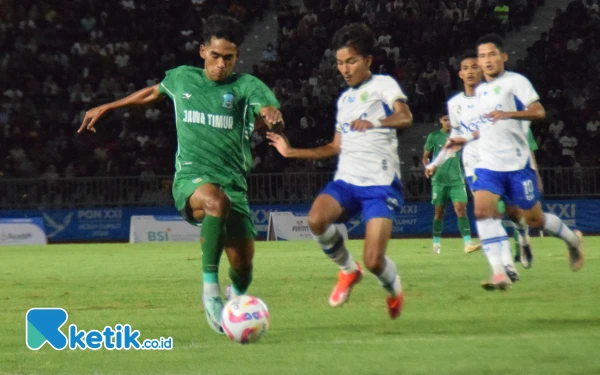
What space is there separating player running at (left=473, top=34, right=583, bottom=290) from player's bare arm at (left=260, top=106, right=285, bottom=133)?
10.6ft

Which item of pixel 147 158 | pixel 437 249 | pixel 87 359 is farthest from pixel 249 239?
pixel 147 158

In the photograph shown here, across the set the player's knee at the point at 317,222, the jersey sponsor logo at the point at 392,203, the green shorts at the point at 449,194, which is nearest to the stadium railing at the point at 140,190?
the green shorts at the point at 449,194

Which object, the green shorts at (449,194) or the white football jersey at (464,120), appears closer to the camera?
the white football jersey at (464,120)

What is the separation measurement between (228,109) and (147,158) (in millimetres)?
19485

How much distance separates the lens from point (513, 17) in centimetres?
3066

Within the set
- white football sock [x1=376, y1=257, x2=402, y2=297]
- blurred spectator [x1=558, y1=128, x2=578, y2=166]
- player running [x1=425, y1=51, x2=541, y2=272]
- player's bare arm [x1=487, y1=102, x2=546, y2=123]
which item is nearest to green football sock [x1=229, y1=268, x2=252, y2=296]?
white football sock [x1=376, y1=257, x2=402, y2=297]

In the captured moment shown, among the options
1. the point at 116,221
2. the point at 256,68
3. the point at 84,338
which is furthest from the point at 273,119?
the point at 256,68

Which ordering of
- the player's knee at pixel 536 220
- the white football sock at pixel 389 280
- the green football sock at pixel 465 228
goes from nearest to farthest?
the white football sock at pixel 389 280, the player's knee at pixel 536 220, the green football sock at pixel 465 228

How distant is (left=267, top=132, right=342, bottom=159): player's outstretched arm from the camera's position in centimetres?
746

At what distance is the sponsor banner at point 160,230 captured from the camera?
24625 millimetres

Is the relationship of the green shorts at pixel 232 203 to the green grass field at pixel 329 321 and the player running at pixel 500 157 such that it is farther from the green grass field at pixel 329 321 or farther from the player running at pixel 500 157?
the player running at pixel 500 157

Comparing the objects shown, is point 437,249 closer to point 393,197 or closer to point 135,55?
point 393,197

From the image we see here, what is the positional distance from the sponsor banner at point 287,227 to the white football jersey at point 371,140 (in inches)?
635

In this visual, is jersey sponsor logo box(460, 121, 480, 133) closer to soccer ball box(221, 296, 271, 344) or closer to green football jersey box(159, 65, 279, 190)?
green football jersey box(159, 65, 279, 190)
